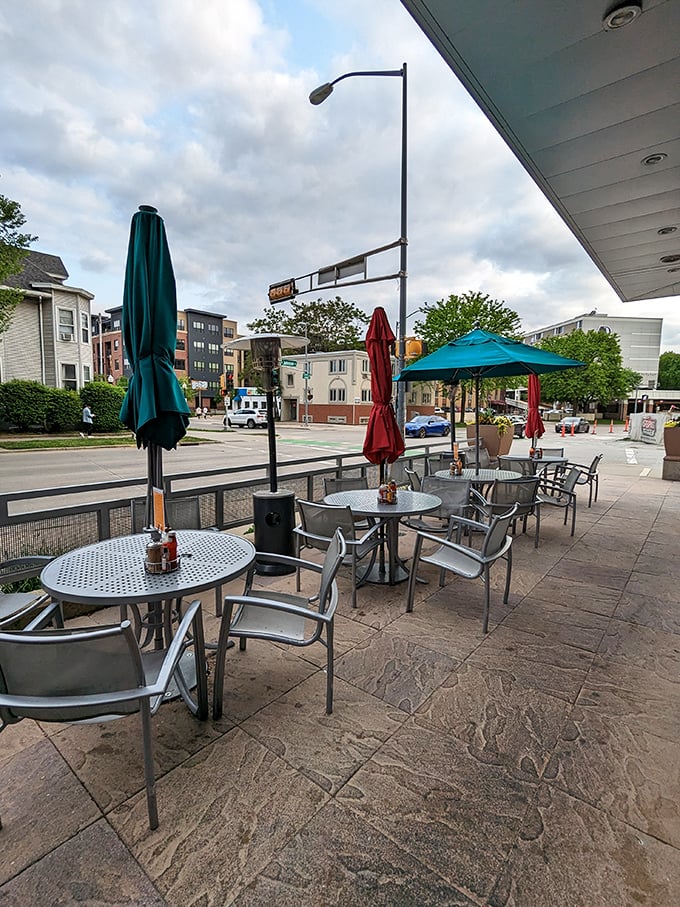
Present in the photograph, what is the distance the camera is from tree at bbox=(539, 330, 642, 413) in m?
44.1

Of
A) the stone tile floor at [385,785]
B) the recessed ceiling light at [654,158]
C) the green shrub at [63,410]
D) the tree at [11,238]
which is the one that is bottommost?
the stone tile floor at [385,785]

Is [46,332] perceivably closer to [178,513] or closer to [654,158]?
[178,513]

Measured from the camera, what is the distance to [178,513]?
4.01 metres

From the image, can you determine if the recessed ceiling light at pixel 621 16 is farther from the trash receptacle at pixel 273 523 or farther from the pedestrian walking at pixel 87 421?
the pedestrian walking at pixel 87 421

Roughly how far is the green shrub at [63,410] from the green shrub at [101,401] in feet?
1.46

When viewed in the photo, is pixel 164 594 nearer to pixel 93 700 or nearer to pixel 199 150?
pixel 93 700

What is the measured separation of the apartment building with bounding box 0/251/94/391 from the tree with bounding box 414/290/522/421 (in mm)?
18567

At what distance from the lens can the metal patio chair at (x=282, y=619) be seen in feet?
7.19

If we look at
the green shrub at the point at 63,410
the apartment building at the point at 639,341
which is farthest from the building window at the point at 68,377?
the apartment building at the point at 639,341

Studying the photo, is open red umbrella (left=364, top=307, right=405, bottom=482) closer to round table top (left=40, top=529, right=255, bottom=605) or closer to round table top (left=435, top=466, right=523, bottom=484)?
round table top (left=435, top=466, right=523, bottom=484)

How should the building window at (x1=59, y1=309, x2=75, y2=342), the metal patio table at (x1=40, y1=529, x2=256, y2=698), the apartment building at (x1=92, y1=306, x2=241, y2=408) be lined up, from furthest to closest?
the apartment building at (x1=92, y1=306, x2=241, y2=408)
the building window at (x1=59, y1=309, x2=75, y2=342)
the metal patio table at (x1=40, y1=529, x2=256, y2=698)

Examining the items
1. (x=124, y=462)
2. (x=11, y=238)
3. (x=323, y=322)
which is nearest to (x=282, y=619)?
(x=124, y=462)

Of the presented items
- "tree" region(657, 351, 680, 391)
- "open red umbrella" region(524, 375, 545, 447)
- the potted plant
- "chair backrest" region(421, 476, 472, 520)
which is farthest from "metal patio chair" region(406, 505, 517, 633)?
"tree" region(657, 351, 680, 391)

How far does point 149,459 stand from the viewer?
109 inches
